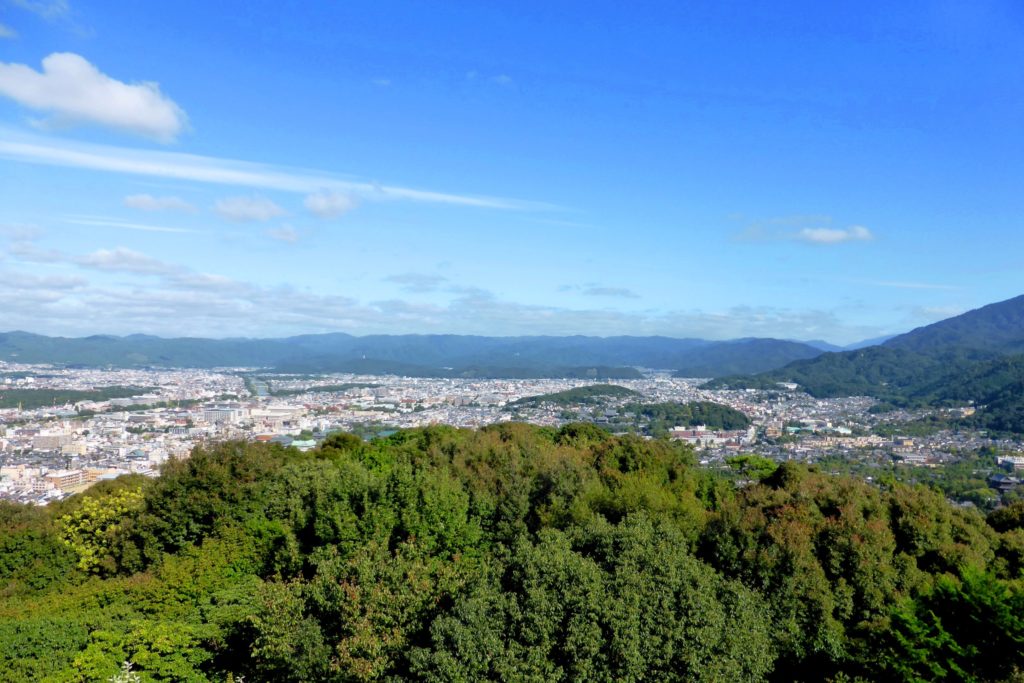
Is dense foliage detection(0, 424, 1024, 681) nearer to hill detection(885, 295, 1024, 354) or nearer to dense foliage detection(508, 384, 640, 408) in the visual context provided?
dense foliage detection(508, 384, 640, 408)

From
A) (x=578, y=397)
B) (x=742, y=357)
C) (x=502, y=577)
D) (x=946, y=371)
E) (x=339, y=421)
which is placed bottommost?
(x=339, y=421)

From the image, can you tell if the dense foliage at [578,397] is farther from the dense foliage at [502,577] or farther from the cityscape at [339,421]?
the dense foliage at [502,577]

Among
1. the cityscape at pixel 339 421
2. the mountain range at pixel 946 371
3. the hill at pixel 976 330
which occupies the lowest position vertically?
the cityscape at pixel 339 421

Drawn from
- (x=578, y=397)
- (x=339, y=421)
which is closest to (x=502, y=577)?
(x=339, y=421)

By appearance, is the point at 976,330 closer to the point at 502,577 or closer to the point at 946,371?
the point at 946,371

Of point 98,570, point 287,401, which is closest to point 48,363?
point 287,401

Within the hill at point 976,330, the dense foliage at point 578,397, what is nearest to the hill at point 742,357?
the hill at point 976,330
